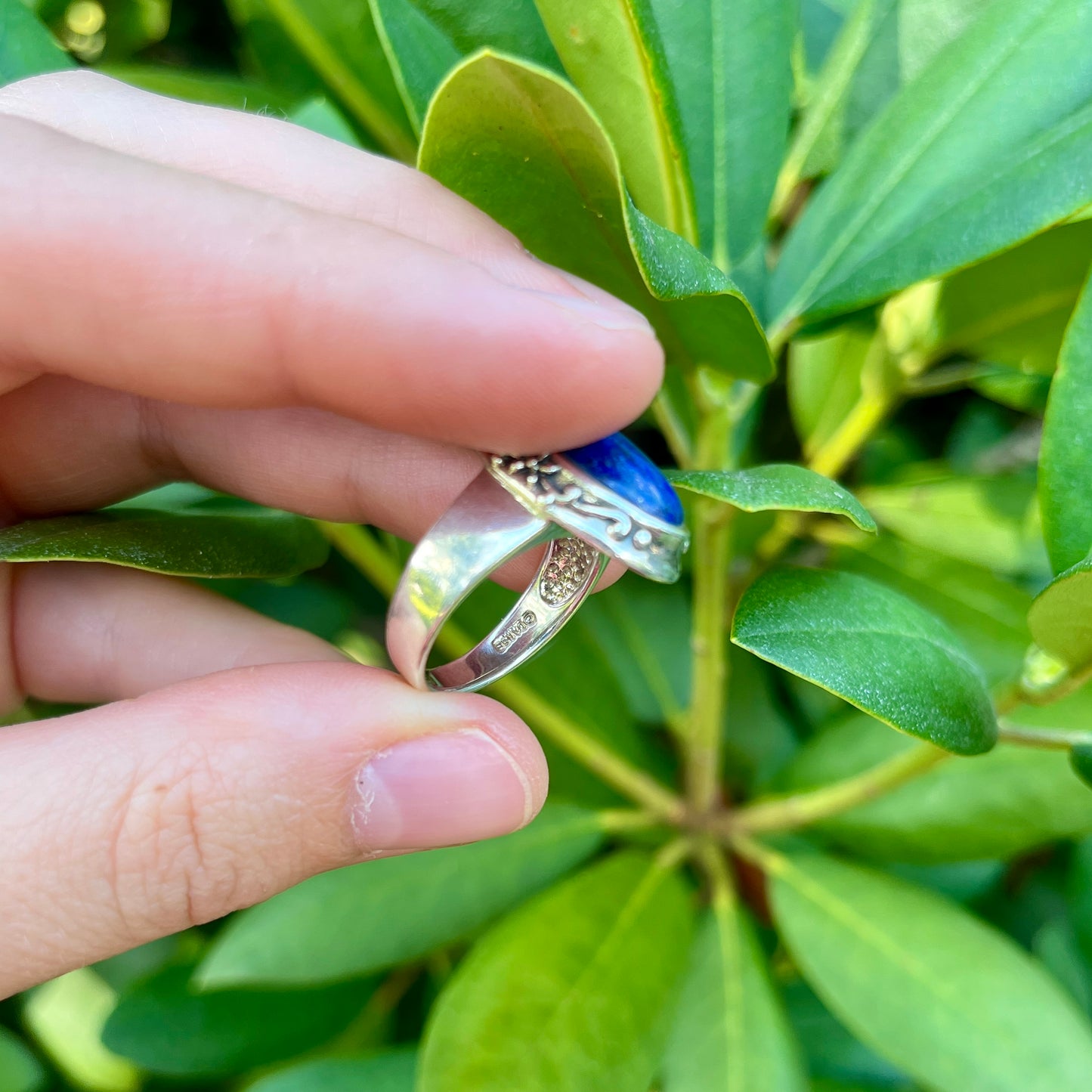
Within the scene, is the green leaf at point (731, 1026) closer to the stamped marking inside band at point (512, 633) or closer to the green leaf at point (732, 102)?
the stamped marking inside band at point (512, 633)

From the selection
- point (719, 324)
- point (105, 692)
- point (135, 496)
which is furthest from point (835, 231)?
point (105, 692)

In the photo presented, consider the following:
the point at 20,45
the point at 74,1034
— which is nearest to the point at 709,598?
the point at 20,45

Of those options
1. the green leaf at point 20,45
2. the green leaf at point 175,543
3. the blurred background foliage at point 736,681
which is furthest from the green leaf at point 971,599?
the green leaf at point 20,45

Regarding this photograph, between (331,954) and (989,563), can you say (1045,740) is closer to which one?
(989,563)

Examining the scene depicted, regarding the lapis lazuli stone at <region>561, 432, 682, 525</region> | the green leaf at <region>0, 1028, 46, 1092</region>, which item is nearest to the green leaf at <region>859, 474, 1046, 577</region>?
the lapis lazuli stone at <region>561, 432, 682, 525</region>

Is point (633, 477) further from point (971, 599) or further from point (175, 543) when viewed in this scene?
point (971, 599)

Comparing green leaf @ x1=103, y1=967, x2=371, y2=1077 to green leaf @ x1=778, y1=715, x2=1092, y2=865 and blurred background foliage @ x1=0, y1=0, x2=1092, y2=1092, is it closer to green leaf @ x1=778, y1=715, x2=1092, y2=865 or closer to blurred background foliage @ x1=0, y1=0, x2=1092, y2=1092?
blurred background foliage @ x1=0, y1=0, x2=1092, y2=1092

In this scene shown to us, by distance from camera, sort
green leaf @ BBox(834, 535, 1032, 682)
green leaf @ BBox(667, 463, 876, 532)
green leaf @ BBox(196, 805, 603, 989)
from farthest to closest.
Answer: green leaf @ BBox(834, 535, 1032, 682) < green leaf @ BBox(196, 805, 603, 989) < green leaf @ BBox(667, 463, 876, 532)
